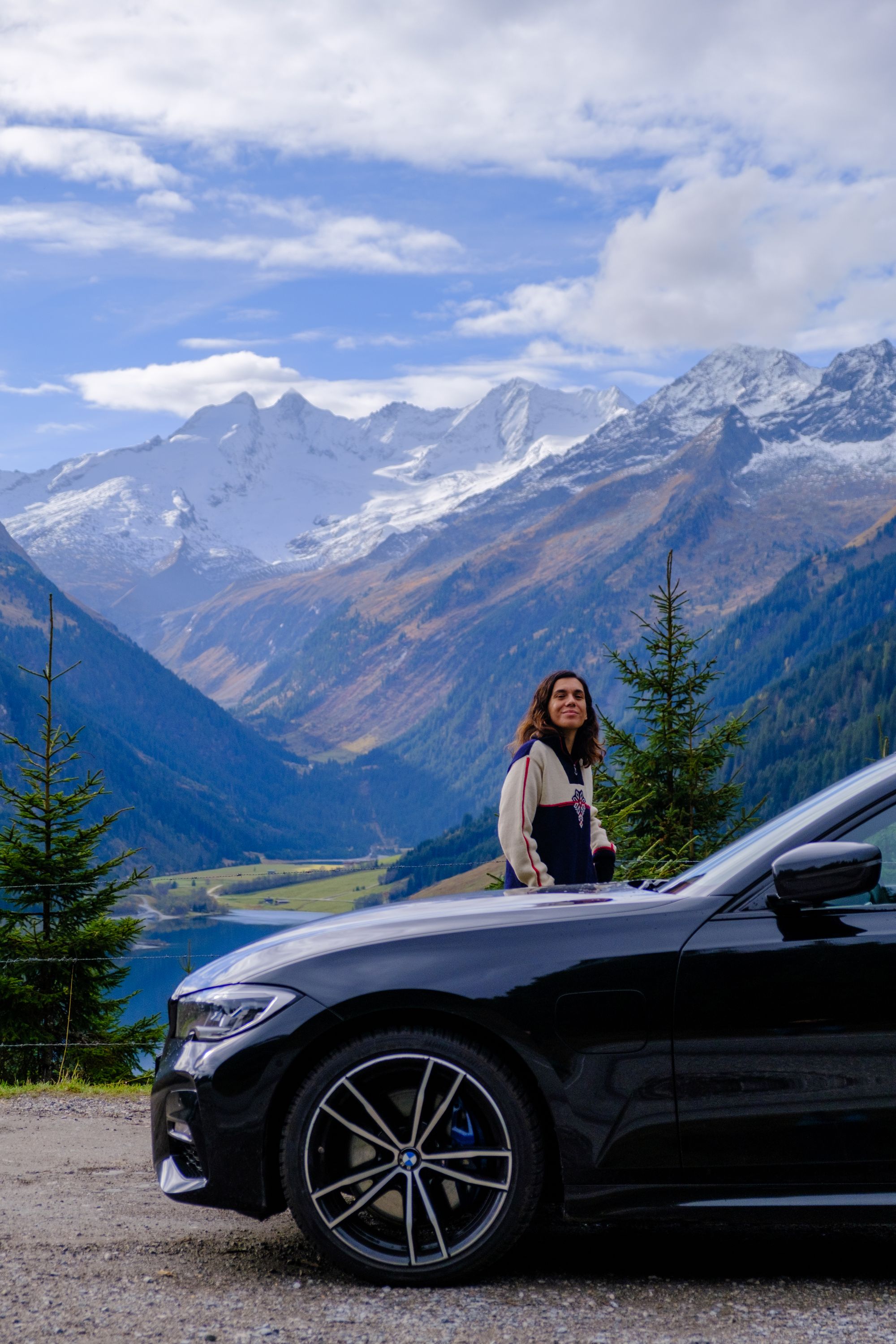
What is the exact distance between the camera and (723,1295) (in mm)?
3512

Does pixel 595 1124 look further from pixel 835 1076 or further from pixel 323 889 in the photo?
pixel 323 889

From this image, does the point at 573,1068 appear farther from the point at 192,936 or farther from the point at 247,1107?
the point at 192,936

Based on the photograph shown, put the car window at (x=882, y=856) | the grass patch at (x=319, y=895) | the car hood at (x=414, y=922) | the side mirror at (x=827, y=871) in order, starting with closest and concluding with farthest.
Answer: the side mirror at (x=827, y=871), the car window at (x=882, y=856), the car hood at (x=414, y=922), the grass patch at (x=319, y=895)

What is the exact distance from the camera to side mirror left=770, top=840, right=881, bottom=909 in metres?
3.39

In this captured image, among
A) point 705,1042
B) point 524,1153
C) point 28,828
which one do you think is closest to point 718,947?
point 705,1042

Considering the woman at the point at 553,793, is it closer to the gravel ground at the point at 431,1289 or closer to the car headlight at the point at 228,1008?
the gravel ground at the point at 431,1289

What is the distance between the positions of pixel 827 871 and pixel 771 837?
0.48 meters

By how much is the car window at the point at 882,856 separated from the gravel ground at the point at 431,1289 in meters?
1.07

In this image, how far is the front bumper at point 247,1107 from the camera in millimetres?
3664

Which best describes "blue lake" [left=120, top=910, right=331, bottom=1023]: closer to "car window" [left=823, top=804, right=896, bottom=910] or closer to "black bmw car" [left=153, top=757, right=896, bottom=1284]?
"black bmw car" [left=153, top=757, right=896, bottom=1284]

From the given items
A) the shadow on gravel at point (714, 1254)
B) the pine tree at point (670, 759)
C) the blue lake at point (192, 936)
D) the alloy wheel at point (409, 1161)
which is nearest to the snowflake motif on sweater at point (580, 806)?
the shadow on gravel at point (714, 1254)

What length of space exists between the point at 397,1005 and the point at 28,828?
579 inches

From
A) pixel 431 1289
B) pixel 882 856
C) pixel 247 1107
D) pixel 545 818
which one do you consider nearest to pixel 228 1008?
pixel 247 1107

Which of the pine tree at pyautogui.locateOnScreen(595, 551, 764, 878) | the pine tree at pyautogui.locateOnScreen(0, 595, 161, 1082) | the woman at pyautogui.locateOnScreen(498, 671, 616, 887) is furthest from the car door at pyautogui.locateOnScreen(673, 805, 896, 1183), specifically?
the pine tree at pyautogui.locateOnScreen(0, 595, 161, 1082)
